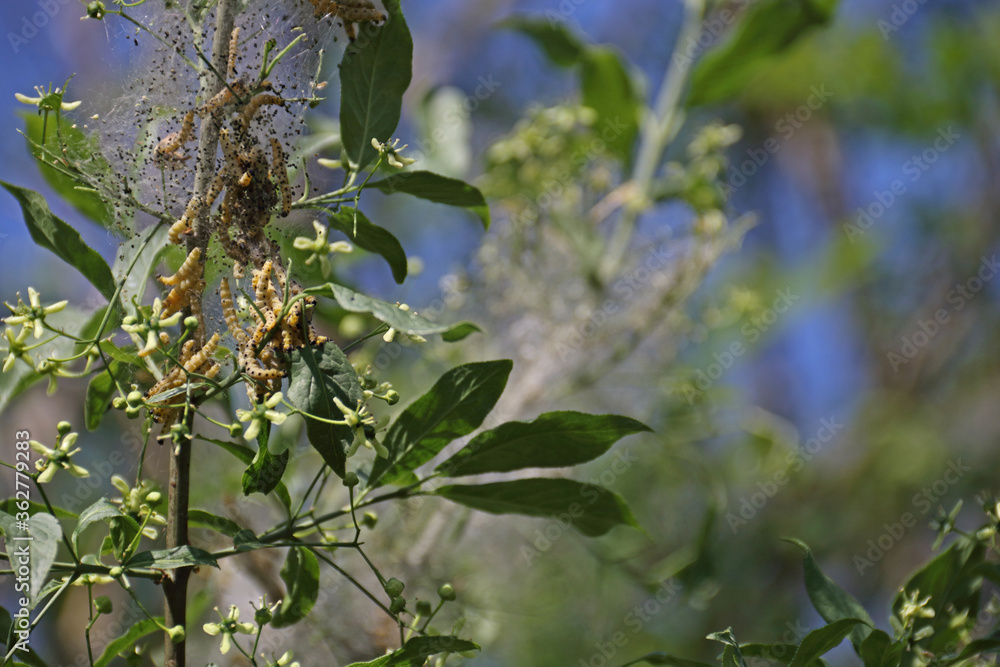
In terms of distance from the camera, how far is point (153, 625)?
0.57 meters

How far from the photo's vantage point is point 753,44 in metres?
1.19

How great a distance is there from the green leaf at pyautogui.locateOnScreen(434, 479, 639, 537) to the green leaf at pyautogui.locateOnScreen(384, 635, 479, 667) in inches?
4.9

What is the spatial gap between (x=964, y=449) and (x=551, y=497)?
2.66m

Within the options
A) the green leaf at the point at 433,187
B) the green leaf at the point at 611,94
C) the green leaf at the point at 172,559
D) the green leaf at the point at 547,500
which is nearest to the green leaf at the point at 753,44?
the green leaf at the point at 611,94

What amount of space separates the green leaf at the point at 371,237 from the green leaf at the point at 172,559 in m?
0.23

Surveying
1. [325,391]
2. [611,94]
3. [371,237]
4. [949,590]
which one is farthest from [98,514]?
[611,94]

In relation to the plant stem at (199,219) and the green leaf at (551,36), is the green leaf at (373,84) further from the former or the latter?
the green leaf at (551,36)

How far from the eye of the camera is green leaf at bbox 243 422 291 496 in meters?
0.48

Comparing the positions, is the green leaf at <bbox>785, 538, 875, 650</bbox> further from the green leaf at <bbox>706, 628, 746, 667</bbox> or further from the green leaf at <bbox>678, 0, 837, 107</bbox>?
the green leaf at <bbox>678, 0, 837, 107</bbox>

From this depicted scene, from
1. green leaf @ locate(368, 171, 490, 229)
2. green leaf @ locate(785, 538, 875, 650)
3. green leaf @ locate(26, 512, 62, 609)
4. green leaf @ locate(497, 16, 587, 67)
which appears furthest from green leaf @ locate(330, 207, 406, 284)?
green leaf @ locate(497, 16, 587, 67)

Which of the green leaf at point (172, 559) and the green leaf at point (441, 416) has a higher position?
the green leaf at point (441, 416)

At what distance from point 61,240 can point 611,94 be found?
0.89m

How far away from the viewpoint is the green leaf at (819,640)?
523mm

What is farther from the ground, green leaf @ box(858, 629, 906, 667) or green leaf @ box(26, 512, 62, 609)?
green leaf @ box(26, 512, 62, 609)
